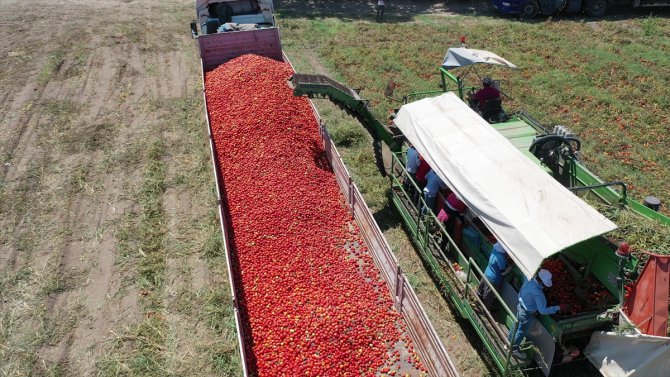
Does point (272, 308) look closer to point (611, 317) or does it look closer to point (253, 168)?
point (253, 168)

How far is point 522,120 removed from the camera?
35.8 feet

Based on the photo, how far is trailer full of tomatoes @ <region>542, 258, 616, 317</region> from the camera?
7059mm

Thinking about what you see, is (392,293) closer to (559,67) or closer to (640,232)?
(640,232)

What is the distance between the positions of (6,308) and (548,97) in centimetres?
1563

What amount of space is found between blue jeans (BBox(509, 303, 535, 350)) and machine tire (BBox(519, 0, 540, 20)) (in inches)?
816

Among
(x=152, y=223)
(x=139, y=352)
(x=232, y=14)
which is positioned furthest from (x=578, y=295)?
(x=232, y=14)

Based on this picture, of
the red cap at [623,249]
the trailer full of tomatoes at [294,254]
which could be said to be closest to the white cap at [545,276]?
the red cap at [623,249]

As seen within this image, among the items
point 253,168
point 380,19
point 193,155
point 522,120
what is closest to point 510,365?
point 522,120

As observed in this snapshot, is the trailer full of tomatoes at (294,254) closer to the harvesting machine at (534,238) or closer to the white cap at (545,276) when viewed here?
the harvesting machine at (534,238)

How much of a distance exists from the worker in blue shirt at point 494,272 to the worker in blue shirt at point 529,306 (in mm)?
623

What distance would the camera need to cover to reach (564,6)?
23.4 meters

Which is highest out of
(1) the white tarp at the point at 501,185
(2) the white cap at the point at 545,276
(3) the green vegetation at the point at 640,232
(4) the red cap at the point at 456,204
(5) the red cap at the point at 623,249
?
(1) the white tarp at the point at 501,185

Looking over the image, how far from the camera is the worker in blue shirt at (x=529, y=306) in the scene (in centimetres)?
652

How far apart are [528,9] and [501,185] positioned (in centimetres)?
1962
